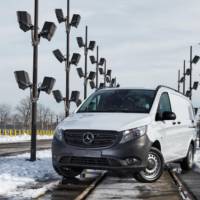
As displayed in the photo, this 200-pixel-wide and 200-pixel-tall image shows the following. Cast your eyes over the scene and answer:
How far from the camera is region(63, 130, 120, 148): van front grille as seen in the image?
992cm

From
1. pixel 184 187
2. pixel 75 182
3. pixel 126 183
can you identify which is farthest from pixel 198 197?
pixel 75 182

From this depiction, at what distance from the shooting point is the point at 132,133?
10.0 meters

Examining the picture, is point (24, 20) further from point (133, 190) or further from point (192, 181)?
point (133, 190)

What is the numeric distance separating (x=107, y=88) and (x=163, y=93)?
51.6 inches

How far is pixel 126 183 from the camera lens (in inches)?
438

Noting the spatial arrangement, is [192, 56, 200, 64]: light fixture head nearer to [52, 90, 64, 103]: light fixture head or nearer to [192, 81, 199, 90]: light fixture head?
[192, 81, 199, 90]: light fixture head

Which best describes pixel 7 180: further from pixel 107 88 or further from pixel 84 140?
pixel 107 88

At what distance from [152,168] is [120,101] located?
166cm

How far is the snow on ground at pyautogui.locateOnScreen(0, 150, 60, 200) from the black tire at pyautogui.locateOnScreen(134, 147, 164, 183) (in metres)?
1.76

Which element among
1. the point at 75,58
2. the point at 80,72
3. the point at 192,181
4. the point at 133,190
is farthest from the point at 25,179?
the point at 80,72

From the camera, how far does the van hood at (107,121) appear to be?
1003 centimetres

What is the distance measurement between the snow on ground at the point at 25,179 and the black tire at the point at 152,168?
5.78 ft

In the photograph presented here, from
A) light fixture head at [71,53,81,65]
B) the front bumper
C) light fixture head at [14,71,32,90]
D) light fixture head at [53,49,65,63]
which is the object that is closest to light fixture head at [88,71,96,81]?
light fixture head at [71,53,81,65]

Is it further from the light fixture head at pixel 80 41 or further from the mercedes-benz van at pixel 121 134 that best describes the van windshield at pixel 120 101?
the light fixture head at pixel 80 41
